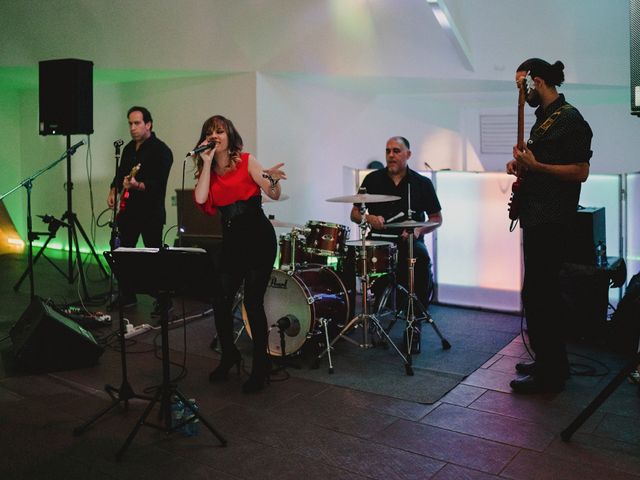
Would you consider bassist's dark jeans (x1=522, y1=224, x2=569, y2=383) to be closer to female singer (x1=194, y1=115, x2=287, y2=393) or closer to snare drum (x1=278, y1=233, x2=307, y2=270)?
female singer (x1=194, y1=115, x2=287, y2=393)

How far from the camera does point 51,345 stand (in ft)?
14.9

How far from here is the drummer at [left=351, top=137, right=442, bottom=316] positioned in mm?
5402

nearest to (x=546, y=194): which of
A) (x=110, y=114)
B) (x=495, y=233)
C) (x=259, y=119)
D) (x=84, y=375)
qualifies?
(x=495, y=233)

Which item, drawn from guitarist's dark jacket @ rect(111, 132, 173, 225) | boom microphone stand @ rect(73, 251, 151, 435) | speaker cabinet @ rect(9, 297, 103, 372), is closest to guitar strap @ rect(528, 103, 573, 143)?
boom microphone stand @ rect(73, 251, 151, 435)

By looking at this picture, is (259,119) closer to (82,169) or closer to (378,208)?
(378,208)

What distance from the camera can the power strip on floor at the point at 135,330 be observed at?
542cm

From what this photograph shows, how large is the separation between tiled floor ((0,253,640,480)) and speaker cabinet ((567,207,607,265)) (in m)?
0.84

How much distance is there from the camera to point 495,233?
6.18 m

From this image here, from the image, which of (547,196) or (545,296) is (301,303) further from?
(547,196)

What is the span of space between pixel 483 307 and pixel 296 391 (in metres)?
2.68

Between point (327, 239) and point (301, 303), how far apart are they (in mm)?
523

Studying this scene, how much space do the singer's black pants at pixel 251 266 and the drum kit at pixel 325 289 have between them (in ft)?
1.67

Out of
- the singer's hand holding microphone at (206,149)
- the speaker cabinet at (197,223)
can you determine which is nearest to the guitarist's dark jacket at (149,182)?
the speaker cabinet at (197,223)

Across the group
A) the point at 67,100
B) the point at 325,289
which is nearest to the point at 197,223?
the point at 67,100
